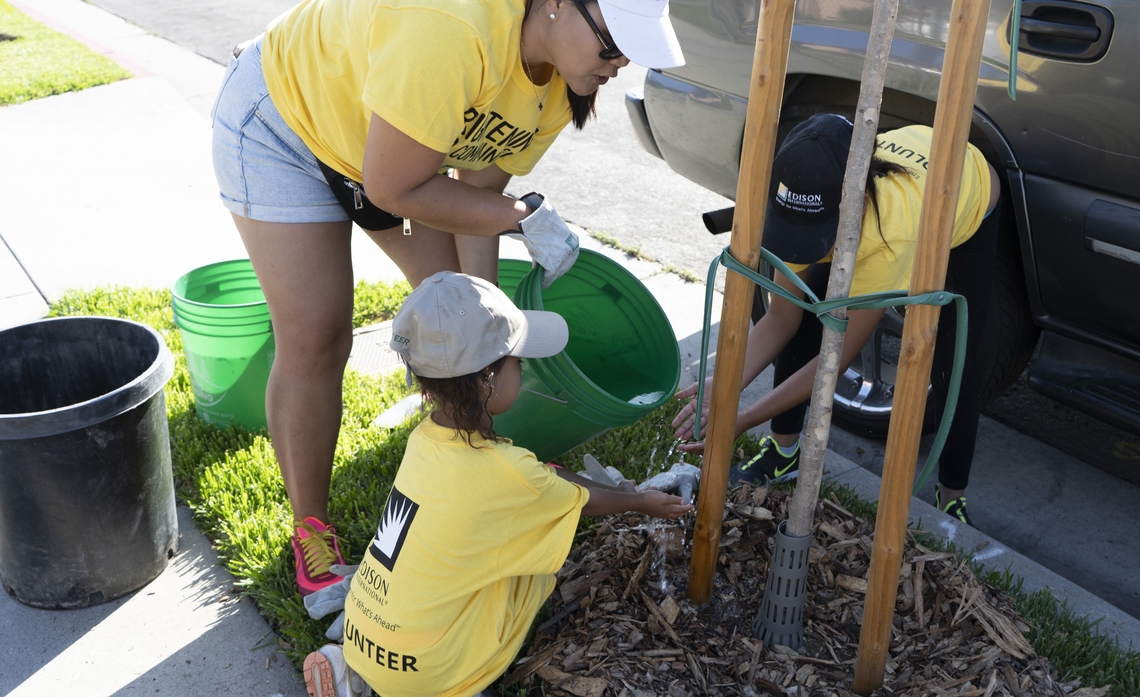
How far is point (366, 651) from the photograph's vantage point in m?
1.94

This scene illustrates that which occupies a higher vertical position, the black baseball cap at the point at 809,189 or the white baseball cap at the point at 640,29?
the white baseball cap at the point at 640,29

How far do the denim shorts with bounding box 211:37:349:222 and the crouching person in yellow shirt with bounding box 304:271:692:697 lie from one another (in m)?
0.48

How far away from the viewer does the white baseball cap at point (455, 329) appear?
179 cm

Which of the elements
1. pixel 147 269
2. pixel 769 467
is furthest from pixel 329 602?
pixel 147 269

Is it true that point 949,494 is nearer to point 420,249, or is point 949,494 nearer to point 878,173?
point 878,173

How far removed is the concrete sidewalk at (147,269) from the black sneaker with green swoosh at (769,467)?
183 millimetres

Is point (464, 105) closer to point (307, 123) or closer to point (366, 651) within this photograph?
point (307, 123)

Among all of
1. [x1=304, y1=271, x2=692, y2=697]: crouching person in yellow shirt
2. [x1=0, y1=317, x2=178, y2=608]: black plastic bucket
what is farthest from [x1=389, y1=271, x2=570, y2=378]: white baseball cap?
[x1=0, y1=317, x2=178, y2=608]: black plastic bucket

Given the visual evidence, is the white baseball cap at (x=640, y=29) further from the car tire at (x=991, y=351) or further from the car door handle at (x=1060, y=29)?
the car door handle at (x=1060, y=29)

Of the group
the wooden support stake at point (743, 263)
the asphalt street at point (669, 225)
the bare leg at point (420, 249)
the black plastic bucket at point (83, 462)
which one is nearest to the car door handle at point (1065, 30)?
the wooden support stake at point (743, 263)

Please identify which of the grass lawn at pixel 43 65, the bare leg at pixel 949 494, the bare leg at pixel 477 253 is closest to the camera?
the bare leg at pixel 477 253

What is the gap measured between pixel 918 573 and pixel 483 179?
1.51m

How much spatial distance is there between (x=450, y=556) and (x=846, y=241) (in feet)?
3.27

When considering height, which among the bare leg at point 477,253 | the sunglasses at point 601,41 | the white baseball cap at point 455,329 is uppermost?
the sunglasses at point 601,41
